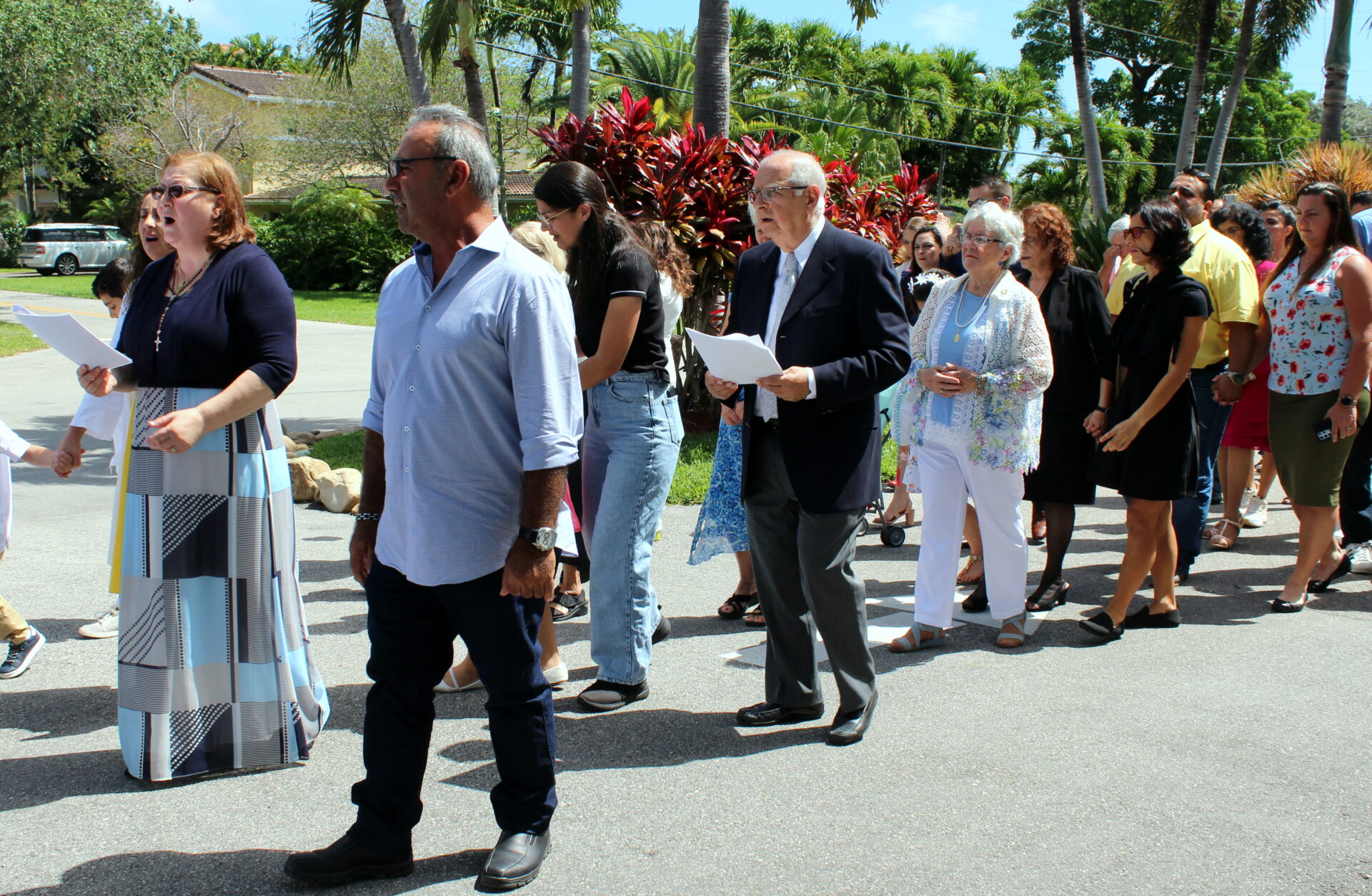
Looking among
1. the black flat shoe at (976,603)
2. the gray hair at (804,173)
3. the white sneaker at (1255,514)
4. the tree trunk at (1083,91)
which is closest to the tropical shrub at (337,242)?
the tree trunk at (1083,91)

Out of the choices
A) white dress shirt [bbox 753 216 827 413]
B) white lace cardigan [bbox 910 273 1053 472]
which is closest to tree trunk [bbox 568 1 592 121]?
white lace cardigan [bbox 910 273 1053 472]

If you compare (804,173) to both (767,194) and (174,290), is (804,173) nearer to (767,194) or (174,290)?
(767,194)

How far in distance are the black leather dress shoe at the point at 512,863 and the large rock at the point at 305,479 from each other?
18.7 ft

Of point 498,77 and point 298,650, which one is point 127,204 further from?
point 298,650

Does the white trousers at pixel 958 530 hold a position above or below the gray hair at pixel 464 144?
below

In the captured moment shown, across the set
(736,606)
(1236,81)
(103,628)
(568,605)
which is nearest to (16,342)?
(103,628)

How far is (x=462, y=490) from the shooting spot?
2.88m

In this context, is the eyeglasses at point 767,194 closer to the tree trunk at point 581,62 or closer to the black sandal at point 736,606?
the black sandal at point 736,606

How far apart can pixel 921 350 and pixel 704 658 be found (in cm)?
175

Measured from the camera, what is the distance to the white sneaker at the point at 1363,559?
6.41 metres

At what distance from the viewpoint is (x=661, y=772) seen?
3814 mm

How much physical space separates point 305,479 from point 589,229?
4.72 metres

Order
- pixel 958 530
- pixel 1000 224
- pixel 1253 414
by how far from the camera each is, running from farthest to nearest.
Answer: pixel 1253 414 → pixel 958 530 → pixel 1000 224

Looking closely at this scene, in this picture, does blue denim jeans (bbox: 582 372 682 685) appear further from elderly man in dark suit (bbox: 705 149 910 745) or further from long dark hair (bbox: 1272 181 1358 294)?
long dark hair (bbox: 1272 181 1358 294)
